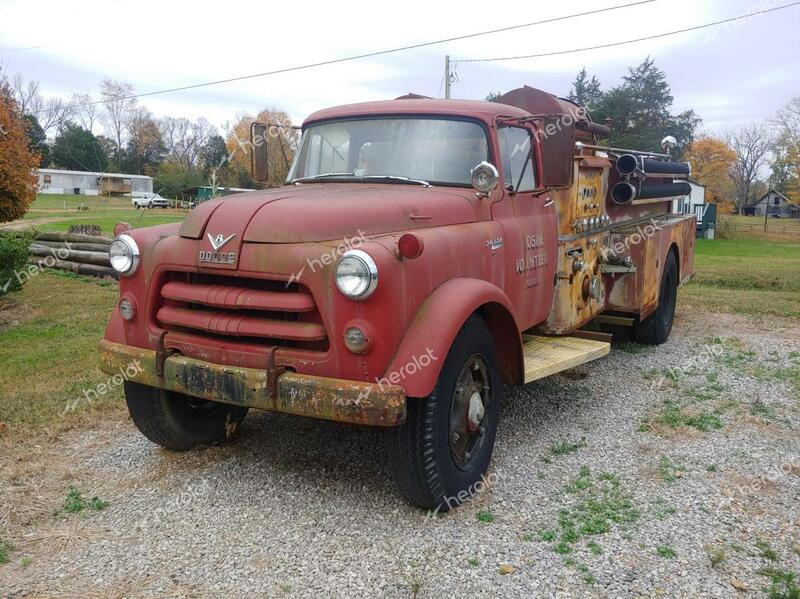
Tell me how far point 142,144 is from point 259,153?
75.1m

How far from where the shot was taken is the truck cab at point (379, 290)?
3.37 m

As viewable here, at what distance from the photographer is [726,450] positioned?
15.5ft

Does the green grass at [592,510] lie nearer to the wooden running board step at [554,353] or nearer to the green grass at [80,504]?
the wooden running board step at [554,353]

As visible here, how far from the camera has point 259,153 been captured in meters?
5.62

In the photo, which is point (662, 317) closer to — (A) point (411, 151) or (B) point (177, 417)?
(A) point (411, 151)

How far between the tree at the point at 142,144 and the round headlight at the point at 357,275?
74.9 meters

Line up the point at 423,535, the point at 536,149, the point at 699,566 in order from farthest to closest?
the point at 536,149
the point at 423,535
the point at 699,566

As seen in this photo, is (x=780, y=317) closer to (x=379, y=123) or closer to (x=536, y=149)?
(x=536, y=149)

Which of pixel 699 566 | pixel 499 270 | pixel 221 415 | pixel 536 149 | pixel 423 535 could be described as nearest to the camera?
pixel 699 566

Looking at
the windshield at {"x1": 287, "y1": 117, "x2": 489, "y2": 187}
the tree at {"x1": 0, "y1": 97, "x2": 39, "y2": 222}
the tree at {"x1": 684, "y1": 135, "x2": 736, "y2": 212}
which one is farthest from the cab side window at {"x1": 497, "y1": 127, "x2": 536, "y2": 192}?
the tree at {"x1": 684, "y1": 135, "x2": 736, "y2": 212}

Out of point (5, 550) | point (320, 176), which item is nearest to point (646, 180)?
point (320, 176)

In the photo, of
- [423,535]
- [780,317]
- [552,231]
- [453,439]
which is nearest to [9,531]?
[423,535]

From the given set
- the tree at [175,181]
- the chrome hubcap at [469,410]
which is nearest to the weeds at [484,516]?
the chrome hubcap at [469,410]

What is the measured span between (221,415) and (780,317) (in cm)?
822
